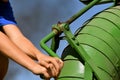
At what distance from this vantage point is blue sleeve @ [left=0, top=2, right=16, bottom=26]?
1.53 m

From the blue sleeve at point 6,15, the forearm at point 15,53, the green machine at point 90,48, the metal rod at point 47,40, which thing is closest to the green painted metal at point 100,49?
the green machine at point 90,48

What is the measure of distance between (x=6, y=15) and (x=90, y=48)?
106 centimetres

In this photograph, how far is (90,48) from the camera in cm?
256

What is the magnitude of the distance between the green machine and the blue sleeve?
70 cm

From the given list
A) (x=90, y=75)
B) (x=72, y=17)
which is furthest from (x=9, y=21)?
(x=72, y=17)

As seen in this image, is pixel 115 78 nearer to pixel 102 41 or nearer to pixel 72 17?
pixel 102 41

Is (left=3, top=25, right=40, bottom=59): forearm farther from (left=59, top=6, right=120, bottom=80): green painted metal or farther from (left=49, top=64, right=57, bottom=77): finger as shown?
(left=59, top=6, right=120, bottom=80): green painted metal

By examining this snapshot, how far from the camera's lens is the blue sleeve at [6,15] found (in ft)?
5.01

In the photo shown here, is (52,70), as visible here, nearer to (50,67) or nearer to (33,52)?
(50,67)

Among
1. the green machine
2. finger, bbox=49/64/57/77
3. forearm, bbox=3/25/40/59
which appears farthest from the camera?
the green machine

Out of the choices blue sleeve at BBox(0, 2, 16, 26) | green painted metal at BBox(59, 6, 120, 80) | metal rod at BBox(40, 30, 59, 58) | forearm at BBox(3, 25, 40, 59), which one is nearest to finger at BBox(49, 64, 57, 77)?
forearm at BBox(3, 25, 40, 59)

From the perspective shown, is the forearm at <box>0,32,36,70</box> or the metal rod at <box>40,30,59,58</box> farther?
A: the metal rod at <box>40,30,59,58</box>

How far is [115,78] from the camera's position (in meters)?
2.61

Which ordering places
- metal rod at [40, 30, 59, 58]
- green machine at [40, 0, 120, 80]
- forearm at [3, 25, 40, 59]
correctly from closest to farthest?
forearm at [3, 25, 40, 59]
metal rod at [40, 30, 59, 58]
green machine at [40, 0, 120, 80]
